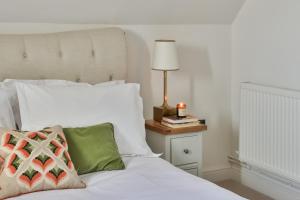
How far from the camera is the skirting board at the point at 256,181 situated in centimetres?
344

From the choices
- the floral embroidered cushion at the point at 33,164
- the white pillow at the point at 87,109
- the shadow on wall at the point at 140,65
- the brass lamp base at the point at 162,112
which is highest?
the shadow on wall at the point at 140,65

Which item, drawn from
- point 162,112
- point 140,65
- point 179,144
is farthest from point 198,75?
point 179,144

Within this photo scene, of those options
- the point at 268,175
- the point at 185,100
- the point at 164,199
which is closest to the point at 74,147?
the point at 164,199

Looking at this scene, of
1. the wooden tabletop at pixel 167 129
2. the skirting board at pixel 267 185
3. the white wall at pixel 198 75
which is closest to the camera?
the wooden tabletop at pixel 167 129

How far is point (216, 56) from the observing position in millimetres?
3838

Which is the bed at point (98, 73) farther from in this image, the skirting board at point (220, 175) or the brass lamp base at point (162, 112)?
the skirting board at point (220, 175)

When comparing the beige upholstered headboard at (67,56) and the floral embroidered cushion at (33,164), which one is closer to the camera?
the floral embroidered cushion at (33,164)

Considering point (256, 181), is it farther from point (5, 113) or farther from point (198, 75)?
point (5, 113)

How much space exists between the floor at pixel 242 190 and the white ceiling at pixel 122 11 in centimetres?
129

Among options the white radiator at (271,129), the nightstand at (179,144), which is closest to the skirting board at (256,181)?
the white radiator at (271,129)

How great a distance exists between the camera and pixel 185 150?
3.20 metres

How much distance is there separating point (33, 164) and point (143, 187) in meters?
0.51

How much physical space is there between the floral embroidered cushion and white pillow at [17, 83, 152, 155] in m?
0.28

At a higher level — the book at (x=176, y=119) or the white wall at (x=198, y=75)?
the white wall at (x=198, y=75)
